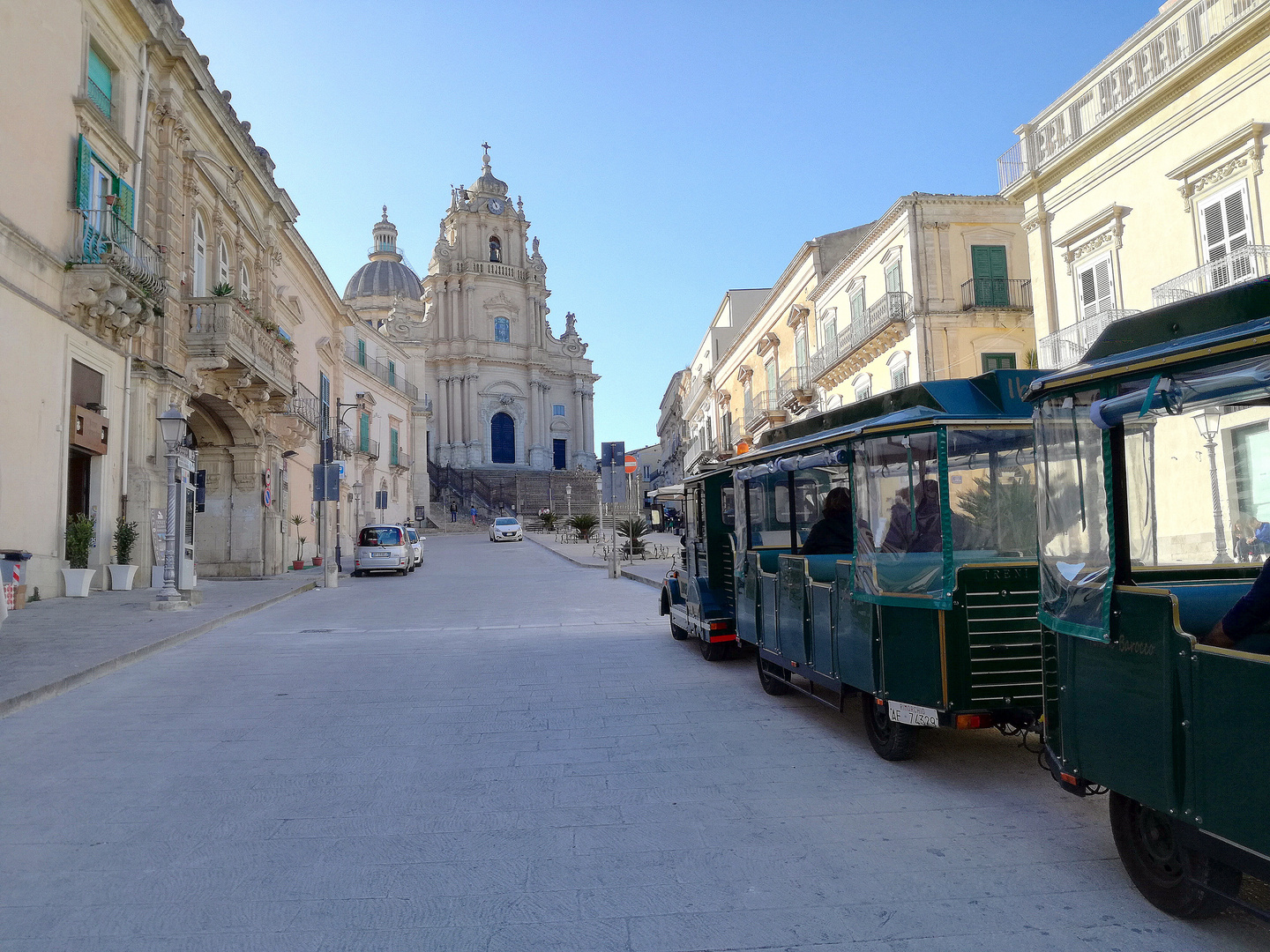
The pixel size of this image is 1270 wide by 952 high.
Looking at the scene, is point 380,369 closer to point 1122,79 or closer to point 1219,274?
point 1122,79

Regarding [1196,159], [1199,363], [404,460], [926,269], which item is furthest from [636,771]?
[404,460]

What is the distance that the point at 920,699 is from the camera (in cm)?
505

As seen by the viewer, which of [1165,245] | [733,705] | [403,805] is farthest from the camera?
[1165,245]

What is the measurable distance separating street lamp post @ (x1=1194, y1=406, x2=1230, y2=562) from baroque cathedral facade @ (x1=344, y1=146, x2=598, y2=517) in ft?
219

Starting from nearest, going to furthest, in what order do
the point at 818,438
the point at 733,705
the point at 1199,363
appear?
the point at 1199,363 → the point at 818,438 → the point at 733,705

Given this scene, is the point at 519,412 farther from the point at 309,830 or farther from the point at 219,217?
the point at 309,830

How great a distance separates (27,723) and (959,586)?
21.5 feet

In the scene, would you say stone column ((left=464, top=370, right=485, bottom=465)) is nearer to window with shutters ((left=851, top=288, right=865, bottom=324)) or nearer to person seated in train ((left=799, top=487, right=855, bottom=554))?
window with shutters ((left=851, top=288, right=865, bottom=324))

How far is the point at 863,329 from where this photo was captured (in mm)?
27625

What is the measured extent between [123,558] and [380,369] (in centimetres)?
3280

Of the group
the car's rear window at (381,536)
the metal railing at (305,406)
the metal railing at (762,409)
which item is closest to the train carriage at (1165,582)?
the metal railing at (305,406)

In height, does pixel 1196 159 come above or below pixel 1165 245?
above

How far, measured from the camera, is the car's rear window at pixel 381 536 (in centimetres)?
2636

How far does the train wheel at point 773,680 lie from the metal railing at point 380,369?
3489 centimetres
